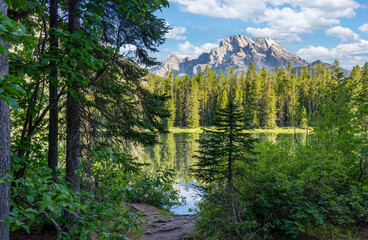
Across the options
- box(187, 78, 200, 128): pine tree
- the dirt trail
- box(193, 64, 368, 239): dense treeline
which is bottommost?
the dirt trail

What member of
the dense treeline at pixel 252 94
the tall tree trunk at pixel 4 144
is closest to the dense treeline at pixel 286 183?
the tall tree trunk at pixel 4 144

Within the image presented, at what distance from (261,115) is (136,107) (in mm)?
45057

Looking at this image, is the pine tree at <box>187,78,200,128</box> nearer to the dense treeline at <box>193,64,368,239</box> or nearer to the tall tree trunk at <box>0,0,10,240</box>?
the dense treeline at <box>193,64,368,239</box>

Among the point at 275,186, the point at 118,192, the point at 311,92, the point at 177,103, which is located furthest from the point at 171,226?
the point at 311,92

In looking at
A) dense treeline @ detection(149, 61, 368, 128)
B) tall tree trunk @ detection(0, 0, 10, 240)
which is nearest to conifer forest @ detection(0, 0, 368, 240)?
tall tree trunk @ detection(0, 0, 10, 240)

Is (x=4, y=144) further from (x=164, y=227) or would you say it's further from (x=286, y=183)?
(x=164, y=227)

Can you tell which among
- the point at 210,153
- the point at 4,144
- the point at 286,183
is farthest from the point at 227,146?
the point at 4,144

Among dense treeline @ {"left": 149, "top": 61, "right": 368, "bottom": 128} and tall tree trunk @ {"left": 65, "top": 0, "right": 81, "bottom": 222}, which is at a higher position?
dense treeline @ {"left": 149, "top": 61, "right": 368, "bottom": 128}

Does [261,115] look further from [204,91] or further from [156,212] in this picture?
[156,212]

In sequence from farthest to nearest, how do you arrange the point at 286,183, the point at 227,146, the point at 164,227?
the point at 164,227, the point at 227,146, the point at 286,183

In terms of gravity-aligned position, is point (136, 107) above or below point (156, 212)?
above

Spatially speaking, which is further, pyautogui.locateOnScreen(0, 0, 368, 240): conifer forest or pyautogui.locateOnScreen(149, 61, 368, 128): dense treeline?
pyautogui.locateOnScreen(149, 61, 368, 128): dense treeline

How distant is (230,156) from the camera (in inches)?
179

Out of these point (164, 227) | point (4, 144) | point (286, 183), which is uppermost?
point (4, 144)
